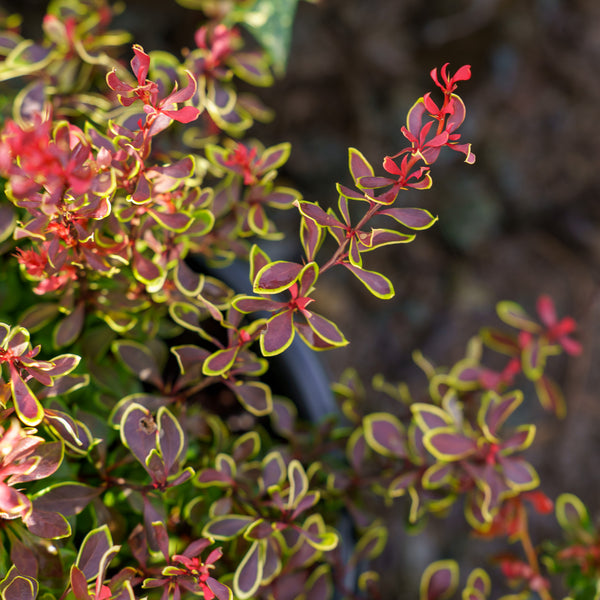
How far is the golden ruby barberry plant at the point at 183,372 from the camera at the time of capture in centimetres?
58

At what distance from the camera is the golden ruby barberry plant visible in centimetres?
58

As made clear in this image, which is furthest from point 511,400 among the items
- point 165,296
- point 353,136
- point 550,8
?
point 550,8

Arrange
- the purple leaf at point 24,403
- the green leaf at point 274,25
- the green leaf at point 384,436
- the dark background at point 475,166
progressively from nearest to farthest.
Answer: the purple leaf at point 24,403 → the green leaf at point 384,436 → the green leaf at point 274,25 → the dark background at point 475,166

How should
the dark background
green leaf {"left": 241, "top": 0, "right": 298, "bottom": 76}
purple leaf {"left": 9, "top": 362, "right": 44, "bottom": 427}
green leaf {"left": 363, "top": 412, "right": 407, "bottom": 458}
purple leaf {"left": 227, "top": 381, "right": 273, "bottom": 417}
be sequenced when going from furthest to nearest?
1. the dark background
2. green leaf {"left": 241, "top": 0, "right": 298, "bottom": 76}
3. green leaf {"left": 363, "top": 412, "right": 407, "bottom": 458}
4. purple leaf {"left": 227, "top": 381, "right": 273, "bottom": 417}
5. purple leaf {"left": 9, "top": 362, "right": 44, "bottom": 427}

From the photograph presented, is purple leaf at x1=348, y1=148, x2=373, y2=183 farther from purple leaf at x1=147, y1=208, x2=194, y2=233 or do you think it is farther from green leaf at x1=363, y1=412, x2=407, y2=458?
green leaf at x1=363, y1=412, x2=407, y2=458

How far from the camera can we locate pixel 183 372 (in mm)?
719

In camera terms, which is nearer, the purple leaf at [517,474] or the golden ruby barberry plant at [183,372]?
the golden ruby barberry plant at [183,372]

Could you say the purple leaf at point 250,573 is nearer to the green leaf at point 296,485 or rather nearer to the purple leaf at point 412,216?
the green leaf at point 296,485

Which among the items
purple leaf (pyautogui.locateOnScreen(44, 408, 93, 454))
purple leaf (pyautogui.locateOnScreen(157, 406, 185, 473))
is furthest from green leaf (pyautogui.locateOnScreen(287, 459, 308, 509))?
purple leaf (pyautogui.locateOnScreen(44, 408, 93, 454))

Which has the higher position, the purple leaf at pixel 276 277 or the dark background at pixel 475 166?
the purple leaf at pixel 276 277

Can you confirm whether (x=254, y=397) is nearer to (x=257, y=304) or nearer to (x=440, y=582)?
(x=257, y=304)

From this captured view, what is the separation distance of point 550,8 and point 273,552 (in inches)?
70.7

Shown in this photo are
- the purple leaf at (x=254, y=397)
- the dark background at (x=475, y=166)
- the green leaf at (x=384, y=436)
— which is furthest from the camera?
the dark background at (x=475, y=166)

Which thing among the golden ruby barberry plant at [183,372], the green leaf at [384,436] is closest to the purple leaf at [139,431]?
the golden ruby barberry plant at [183,372]
